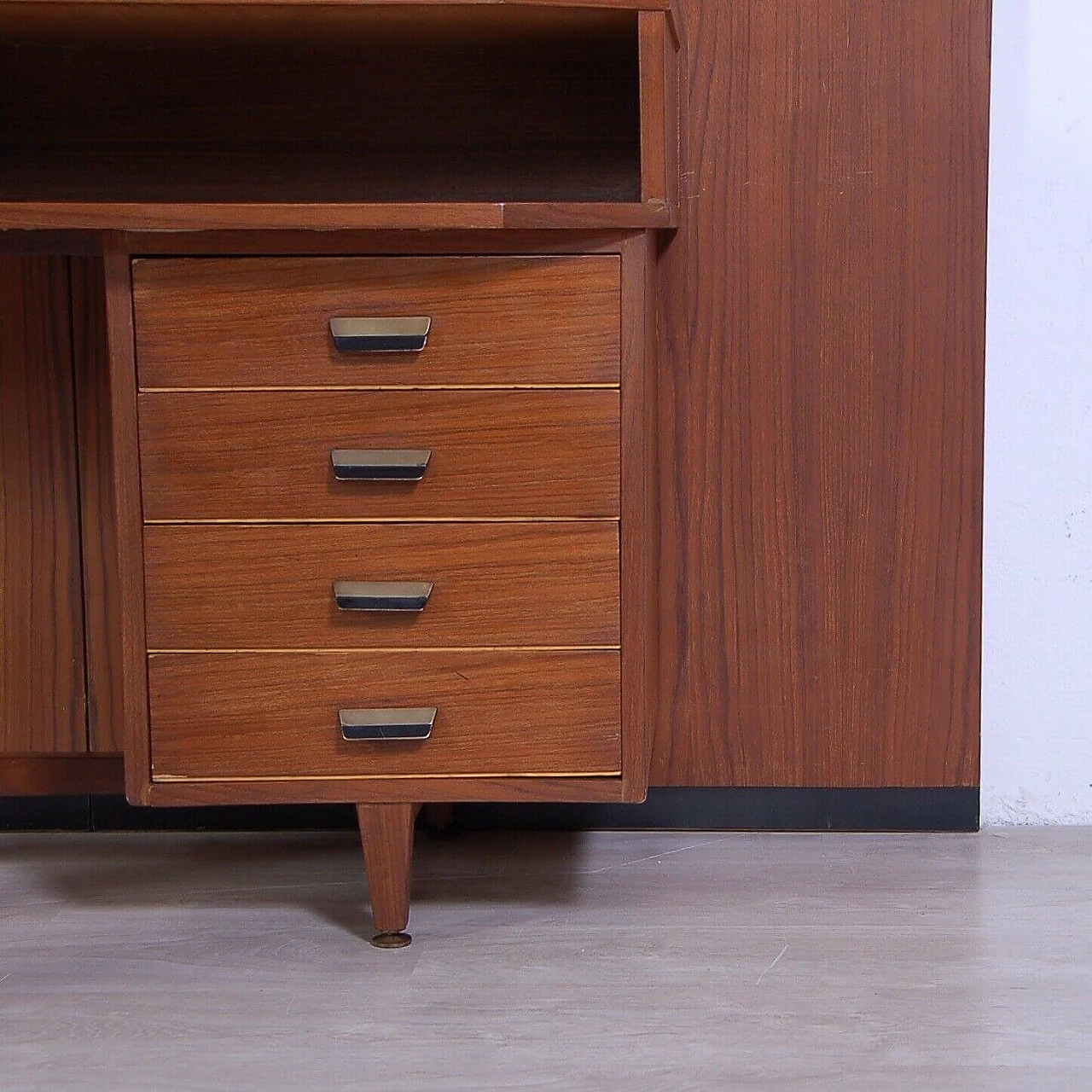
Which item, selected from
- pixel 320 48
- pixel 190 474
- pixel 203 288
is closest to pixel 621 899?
pixel 190 474

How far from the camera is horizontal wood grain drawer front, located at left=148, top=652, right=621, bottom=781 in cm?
123

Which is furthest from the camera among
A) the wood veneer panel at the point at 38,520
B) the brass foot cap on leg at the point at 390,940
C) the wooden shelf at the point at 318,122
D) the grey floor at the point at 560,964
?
the wooden shelf at the point at 318,122

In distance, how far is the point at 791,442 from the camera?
1.53 m

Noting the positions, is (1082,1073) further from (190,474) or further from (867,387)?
(190,474)

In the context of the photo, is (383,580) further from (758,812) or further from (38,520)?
(758,812)

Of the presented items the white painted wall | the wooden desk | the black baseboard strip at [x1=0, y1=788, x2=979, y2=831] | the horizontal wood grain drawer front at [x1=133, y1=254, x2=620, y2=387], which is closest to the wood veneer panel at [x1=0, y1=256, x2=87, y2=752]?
the wooden desk

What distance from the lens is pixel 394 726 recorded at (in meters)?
1.23

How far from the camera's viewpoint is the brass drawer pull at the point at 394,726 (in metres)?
1.22

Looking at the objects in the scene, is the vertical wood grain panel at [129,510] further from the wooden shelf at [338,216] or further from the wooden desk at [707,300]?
the wooden desk at [707,300]

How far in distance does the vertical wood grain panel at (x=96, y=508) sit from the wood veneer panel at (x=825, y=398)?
0.65 metres

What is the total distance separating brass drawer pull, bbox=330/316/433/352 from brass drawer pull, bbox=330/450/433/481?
10 centimetres

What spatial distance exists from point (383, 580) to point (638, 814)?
579 mm

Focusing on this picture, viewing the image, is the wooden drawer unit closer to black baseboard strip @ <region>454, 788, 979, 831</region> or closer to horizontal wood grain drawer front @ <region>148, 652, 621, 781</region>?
horizontal wood grain drawer front @ <region>148, 652, 621, 781</region>

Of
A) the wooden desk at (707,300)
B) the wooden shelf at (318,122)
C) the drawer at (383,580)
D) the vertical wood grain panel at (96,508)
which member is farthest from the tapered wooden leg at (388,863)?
the wooden shelf at (318,122)
